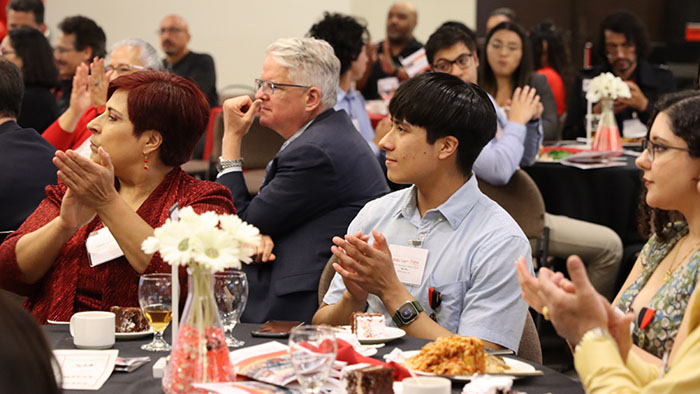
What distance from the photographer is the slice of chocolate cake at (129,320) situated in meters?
2.19

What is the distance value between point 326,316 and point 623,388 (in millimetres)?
1066

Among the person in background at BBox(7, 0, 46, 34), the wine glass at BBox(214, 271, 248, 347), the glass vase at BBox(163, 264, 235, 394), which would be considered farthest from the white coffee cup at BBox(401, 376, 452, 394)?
the person in background at BBox(7, 0, 46, 34)

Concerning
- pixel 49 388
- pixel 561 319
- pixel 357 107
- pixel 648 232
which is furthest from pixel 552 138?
pixel 49 388

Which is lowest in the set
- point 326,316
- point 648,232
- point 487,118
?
point 326,316

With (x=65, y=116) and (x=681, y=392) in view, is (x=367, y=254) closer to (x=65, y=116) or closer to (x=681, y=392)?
(x=681, y=392)

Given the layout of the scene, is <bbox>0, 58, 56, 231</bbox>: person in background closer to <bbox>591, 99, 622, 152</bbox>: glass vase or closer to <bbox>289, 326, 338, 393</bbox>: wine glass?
<bbox>289, 326, 338, 393</bbox>: wine glass

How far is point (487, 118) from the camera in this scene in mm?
2621

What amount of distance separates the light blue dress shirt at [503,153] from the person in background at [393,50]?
3.50m

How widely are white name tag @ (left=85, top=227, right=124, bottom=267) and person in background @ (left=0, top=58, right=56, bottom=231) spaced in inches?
32.4

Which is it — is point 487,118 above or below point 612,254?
above

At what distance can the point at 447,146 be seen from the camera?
102 inches

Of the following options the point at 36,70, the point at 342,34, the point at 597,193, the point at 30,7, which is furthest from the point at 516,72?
the point at 30,7

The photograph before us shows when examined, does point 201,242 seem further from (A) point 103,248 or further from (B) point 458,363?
(A) point 103,248

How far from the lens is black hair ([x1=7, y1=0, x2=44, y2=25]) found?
8.05 m
